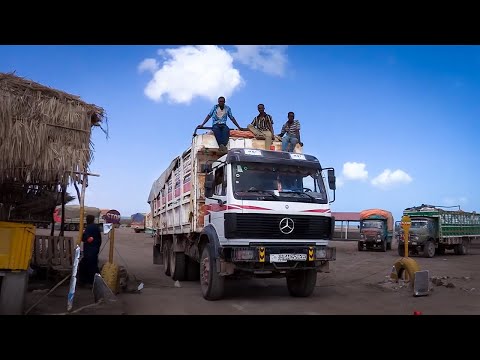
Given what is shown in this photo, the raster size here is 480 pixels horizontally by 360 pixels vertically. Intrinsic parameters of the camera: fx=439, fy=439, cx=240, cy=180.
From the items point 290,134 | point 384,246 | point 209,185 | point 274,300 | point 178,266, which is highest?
point 290,134

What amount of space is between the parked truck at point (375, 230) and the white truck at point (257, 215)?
20.6m

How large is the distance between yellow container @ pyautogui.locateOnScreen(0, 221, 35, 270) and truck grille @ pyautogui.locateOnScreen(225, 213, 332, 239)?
3424 millimetres

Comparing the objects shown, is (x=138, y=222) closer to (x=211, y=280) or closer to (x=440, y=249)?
(x=440, y=249)

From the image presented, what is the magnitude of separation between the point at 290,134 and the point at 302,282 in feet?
11.2

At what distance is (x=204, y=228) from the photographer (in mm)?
9227

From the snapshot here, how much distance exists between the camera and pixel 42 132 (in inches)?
297

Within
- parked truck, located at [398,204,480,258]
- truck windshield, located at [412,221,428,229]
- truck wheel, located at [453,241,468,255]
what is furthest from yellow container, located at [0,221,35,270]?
truck wheel, located at [453,241,468,255]

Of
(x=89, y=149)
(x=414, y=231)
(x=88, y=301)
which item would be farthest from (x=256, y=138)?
(x=414, y=231)

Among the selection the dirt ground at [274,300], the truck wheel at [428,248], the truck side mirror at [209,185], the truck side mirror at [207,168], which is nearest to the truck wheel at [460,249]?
the truck wheel at [428,248]

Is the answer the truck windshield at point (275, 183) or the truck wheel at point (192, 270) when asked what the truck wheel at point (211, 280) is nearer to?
the truck windshield at point (275, 183)

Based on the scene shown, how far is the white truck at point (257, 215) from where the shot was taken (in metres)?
8.30

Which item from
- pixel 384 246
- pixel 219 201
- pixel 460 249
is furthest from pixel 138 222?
pixel 219 201
